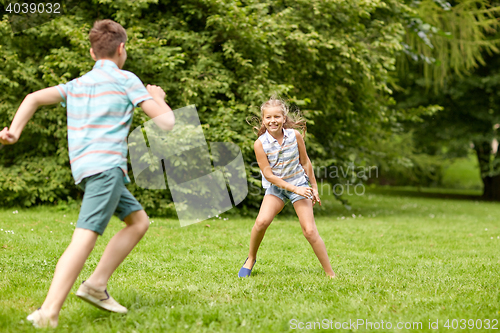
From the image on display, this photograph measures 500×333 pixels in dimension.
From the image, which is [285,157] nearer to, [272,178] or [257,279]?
[272,178]

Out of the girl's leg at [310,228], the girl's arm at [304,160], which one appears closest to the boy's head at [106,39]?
the girl's arm at [304,160]

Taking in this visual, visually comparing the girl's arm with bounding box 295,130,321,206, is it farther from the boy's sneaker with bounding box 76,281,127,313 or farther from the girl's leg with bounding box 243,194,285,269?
the boy's sneaker with bounding box 76,281,127,313

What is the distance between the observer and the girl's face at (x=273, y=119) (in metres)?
4.37

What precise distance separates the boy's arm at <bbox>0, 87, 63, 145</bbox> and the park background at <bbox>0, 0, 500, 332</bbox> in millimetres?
1112

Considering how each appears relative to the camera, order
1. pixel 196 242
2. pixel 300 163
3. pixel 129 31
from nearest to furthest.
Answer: pixel 300 163
pixel 196 242
pixel 129 31

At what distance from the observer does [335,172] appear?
440 inches

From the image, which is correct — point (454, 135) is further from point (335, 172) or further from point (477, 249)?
point (477, 249)

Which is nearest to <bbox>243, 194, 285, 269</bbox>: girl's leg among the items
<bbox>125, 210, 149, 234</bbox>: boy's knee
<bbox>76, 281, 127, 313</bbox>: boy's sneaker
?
<bbox>125, 210, 149, 234</bbox>: boy's knee

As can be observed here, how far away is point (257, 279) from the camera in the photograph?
13.9 ft

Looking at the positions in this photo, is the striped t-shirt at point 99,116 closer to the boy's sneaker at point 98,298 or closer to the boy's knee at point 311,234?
the boy's sneaker at point 98,298

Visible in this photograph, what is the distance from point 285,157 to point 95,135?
2048mm

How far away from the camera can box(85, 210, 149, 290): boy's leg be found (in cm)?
293

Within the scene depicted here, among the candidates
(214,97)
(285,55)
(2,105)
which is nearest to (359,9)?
(285,55)

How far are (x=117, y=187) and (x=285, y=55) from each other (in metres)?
7.80
